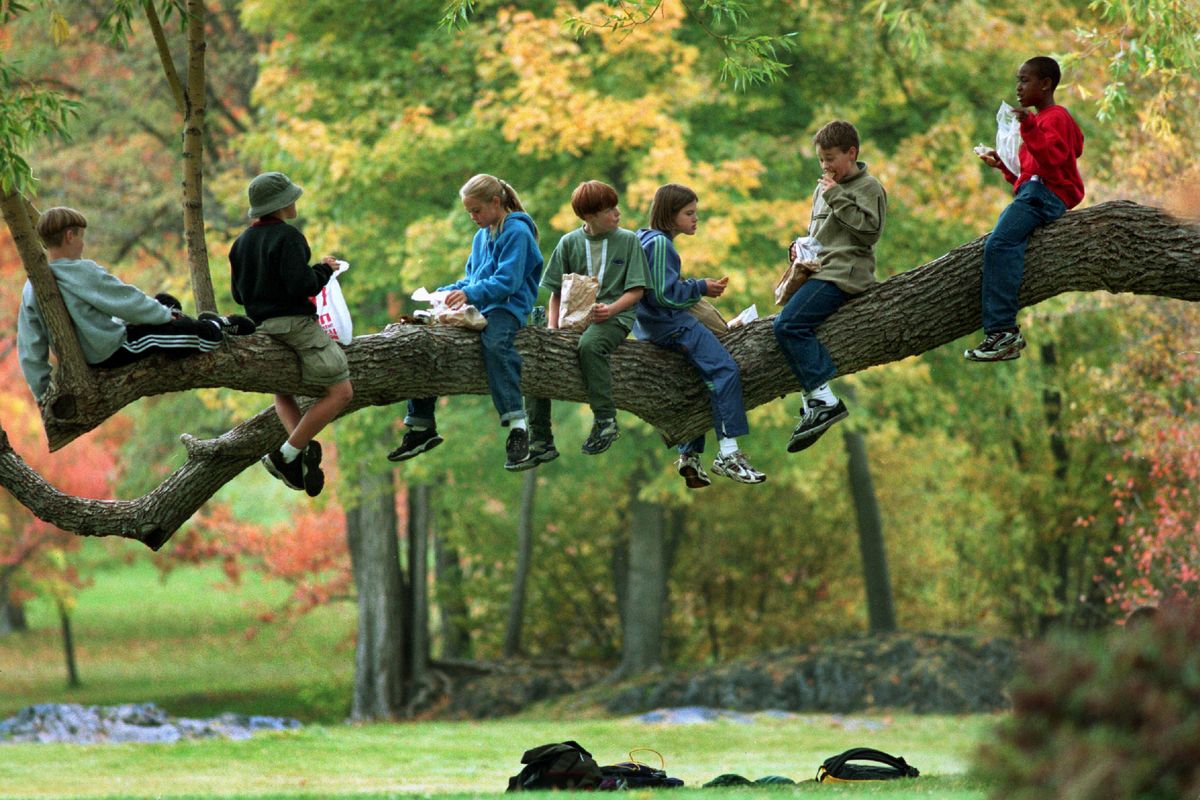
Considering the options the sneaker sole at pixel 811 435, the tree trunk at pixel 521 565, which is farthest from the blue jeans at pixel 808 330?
the tree trunk at pixel 521 565

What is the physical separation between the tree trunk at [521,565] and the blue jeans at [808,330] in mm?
12713

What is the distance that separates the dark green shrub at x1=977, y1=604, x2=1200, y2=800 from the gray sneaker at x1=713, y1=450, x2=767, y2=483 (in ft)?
13.7

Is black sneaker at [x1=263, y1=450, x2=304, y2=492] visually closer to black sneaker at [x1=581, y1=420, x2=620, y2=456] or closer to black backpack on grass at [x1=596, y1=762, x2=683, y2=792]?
black sneaker at [x1=581, y1=420, x2=620, y2=456]

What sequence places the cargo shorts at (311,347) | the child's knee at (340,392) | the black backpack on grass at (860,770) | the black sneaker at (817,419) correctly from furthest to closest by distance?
the black backpack on grass at (860,770), the black sneaker at (817,419), the child's knee at (340,392), the cargo shorts at (311,347)

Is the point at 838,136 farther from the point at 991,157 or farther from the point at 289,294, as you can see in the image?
the point at 289,294

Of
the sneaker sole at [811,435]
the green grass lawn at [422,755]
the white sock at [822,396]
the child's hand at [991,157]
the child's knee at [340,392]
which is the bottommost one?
the green grass lawn at [422,755]

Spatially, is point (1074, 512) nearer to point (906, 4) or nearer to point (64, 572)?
point (906, 4)

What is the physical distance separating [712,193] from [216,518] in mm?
13464

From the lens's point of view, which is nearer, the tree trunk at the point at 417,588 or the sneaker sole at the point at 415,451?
the sneaker sole at the point at 415,451

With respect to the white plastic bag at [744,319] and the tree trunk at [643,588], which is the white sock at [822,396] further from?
the tree trunk at [643,588]

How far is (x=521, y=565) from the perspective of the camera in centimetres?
2214

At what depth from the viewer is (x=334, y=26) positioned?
59.4 ft

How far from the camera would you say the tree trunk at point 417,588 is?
73.2 feet

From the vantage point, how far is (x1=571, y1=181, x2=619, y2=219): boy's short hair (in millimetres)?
8375
